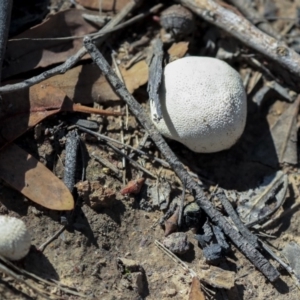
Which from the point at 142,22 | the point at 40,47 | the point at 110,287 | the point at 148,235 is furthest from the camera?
the point at 142,22

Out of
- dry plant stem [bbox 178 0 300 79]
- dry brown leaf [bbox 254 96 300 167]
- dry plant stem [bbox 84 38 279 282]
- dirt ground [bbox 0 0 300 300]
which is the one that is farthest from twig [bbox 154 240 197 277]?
dry plant stem [bbox 178 0 300 79]

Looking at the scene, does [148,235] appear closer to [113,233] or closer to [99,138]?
[113,233]

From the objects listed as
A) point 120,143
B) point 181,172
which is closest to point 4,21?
point 120,143

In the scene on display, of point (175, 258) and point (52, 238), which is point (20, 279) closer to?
point (52, 238)

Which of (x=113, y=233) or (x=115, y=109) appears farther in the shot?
(x=115, y=109)

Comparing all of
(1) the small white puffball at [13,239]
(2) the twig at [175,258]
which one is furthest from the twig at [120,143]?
(1) the small white puffball at [13,239]

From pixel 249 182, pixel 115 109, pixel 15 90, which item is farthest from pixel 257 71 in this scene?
pixel 15 90

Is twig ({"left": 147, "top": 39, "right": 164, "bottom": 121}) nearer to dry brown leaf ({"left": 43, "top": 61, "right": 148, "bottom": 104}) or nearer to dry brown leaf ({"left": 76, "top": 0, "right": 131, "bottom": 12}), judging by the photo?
dry brown leaf ({"left": 43, "top": 61, "right": 148, "bottom": 104})
